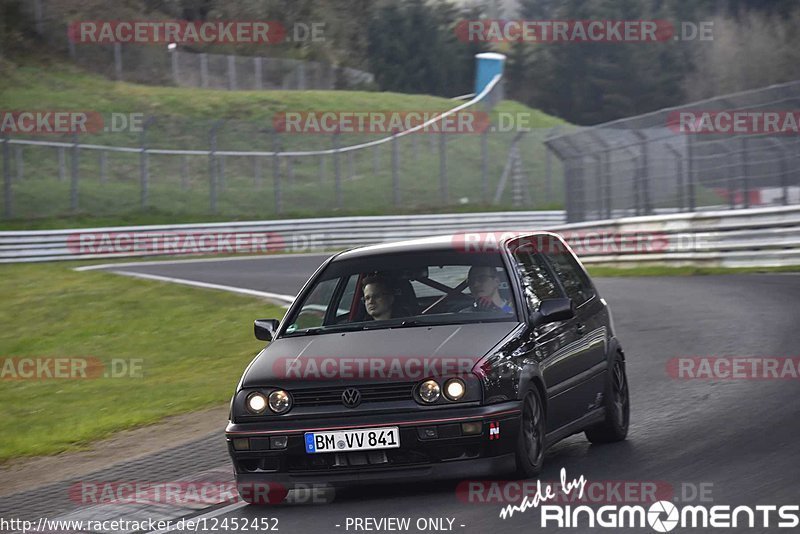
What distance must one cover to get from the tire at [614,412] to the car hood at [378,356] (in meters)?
1.33

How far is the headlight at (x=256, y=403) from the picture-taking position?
7328 millimetres

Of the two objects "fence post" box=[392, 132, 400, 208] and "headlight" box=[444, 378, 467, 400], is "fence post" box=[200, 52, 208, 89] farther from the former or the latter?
"headlight" box=[444, 378, 467, 400]

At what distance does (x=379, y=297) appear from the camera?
8.23 meters

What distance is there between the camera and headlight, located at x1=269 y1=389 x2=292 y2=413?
728 centimetres

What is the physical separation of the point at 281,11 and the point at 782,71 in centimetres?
3187

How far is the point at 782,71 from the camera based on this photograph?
84.2 meters

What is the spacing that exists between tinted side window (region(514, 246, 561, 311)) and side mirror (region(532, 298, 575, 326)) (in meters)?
0.14

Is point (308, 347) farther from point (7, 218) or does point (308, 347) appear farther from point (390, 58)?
point (390, 58)

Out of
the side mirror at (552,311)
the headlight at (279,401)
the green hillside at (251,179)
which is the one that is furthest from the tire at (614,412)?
the green hillside at (251,179)

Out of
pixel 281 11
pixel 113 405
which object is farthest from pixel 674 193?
pixel 281 11

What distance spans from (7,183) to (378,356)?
30.0 meters

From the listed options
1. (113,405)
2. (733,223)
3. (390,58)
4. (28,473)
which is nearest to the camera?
(28,473)

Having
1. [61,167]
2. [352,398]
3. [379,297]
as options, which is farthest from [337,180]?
[352,398]

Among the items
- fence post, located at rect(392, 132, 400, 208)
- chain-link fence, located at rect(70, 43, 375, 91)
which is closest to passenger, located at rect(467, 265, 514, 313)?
fence post, located at rect(392, 132, 400, 208)
